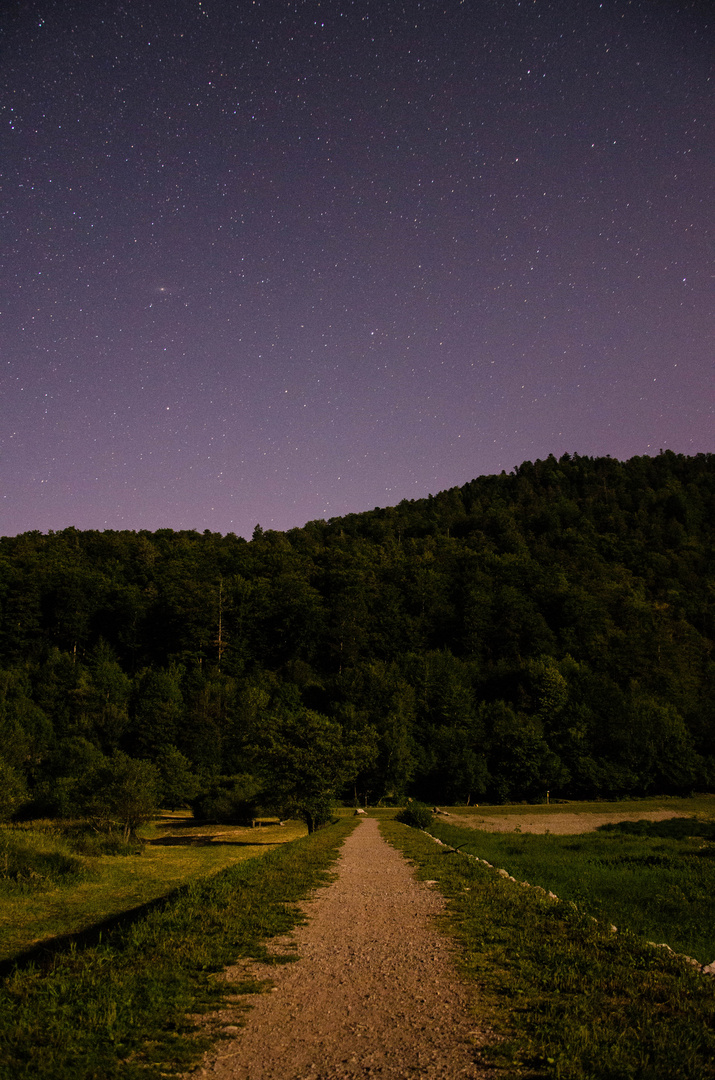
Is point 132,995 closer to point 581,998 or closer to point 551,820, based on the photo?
point 581,998

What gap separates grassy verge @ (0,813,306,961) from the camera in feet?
45.9

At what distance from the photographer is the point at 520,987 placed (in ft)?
18.8

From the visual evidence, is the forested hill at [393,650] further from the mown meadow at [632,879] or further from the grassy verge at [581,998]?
the grassy verge at [581,998]

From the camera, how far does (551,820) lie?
47000mm

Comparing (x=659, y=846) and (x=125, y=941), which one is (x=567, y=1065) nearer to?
(x=125, y=941)

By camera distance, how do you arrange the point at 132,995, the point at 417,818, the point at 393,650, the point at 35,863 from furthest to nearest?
the point at 393,650 → the point at 417,818 → the point at 35,863 → the point at 132,995

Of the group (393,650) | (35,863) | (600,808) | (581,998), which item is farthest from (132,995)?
(393,650)

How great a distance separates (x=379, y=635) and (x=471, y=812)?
51.2 m

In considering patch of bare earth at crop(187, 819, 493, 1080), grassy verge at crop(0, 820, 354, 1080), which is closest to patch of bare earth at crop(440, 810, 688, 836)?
patch of bare earth at crop(187, 819, 493, 1080)

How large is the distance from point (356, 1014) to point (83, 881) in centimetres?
1889

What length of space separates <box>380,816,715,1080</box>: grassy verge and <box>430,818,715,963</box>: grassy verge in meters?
1.78

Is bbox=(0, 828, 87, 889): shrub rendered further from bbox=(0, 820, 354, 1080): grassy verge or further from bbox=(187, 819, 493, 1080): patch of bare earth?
bbox=(187, 819, 493, 1080): patch of bare earth

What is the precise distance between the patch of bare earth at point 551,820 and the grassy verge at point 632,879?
11.1 m

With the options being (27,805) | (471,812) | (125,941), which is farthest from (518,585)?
(125,941)
